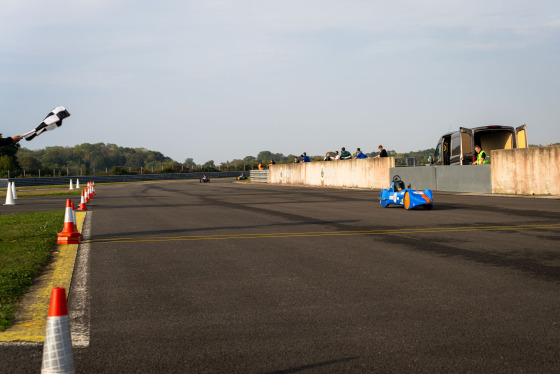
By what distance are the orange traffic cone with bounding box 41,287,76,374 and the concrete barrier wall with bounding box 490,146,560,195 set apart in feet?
65.2

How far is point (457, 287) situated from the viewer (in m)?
6.00

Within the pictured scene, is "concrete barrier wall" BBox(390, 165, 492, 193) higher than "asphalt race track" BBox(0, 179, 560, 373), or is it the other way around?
"concrete barrier wall" BBox(390, 165, 492, 193)

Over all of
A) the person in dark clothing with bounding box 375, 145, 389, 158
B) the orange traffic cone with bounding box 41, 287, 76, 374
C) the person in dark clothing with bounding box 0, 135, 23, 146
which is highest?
the person in dark clothing with bounding box 375, 145, 389, 158

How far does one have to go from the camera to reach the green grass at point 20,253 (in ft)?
19.2

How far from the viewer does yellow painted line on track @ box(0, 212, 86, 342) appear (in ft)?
15.1

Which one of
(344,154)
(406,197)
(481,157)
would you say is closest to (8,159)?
(344,154)

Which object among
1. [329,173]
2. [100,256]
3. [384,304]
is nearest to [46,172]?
[329,173]

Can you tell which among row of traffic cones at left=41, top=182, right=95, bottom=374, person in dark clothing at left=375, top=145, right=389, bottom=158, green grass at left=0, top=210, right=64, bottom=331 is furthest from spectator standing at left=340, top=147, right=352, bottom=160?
row of traffic cones at left=41, top=182, right=95, bottom=374

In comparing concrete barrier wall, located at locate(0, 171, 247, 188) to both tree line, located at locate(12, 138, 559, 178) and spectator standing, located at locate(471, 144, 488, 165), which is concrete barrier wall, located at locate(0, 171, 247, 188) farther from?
spectator standing, located at locate(471, 144, 488, 165)

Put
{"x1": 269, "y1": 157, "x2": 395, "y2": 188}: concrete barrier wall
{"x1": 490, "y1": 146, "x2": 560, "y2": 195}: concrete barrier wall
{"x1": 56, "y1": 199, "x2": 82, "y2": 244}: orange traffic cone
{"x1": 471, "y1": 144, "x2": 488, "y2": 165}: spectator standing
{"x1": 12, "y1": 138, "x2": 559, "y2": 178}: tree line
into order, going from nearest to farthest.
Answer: {"x1": 56, "y1": 199, "x2": 82, "y2": 244}: orange traffic cone < {"x1": 490, "y1": 146, "x2": 560, "y2": 195}: concrete barrier wall < {"x1": 471, "y1": 144, "x2": 488, "y2": 165}: spectator standing < {"x1": 269, "y1": 157, "x2": 395, "y2": 188}: concrete barrier wall < {"x1": 12, "y1": 138, "x2": 559, "y2": 178}: tree line

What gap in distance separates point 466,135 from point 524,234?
15.3 m

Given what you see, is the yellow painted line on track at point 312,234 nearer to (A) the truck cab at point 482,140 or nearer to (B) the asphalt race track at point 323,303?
(B) the asphalt race track at point 323,303

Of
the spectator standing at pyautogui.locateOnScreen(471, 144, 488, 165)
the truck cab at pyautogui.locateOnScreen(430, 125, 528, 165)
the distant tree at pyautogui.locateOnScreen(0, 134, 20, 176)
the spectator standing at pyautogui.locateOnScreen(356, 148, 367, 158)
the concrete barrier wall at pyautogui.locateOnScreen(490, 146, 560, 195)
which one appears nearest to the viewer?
the concrete barrier wall at pyautogui.locateOnScreen(490, 146, 560, 195)

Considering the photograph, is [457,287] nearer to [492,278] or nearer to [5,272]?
[492,278]
